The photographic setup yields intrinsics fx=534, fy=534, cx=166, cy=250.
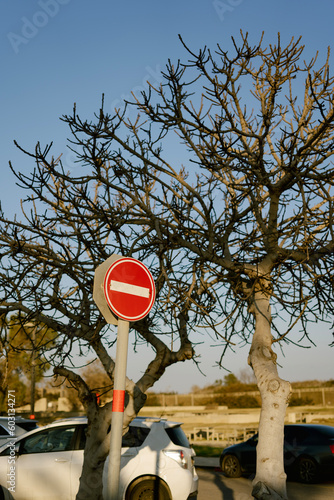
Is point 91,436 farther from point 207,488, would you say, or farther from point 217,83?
point 207,488

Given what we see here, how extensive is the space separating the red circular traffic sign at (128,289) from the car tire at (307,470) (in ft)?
33.2

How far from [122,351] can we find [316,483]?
10598 millimetres

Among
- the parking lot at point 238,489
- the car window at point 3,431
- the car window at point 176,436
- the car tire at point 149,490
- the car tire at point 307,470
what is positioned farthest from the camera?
the car window at point 3,431

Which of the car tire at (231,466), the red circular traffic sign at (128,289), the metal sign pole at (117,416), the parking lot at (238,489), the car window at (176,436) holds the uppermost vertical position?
the red circular traffic sign at (128,289)

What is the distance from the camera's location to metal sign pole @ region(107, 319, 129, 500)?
3928 mm

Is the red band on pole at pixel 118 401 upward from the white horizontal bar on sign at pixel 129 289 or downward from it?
downward

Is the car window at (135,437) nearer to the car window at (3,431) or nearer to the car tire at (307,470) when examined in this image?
the car tire at (307,470)

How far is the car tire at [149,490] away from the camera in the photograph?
857cm

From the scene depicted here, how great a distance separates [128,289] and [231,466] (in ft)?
Answer: 37.9

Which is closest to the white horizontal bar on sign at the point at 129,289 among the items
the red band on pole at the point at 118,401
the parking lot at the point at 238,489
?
the red band on pole at the point at 118,401

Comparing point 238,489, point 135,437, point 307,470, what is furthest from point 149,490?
point 307,470

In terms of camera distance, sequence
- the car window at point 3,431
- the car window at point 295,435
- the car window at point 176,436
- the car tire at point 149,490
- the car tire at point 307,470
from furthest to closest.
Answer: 1. the car window at point 3,431
2. the car window at point 295,435
3. the car tire at point 307,470
4. the car window at point 176,436
5. the car tire at point 149,490

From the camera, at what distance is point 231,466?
14430 mm

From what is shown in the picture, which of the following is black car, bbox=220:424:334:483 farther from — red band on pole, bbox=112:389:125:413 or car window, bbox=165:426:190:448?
red band on pole, bbox=112:389:125:413
